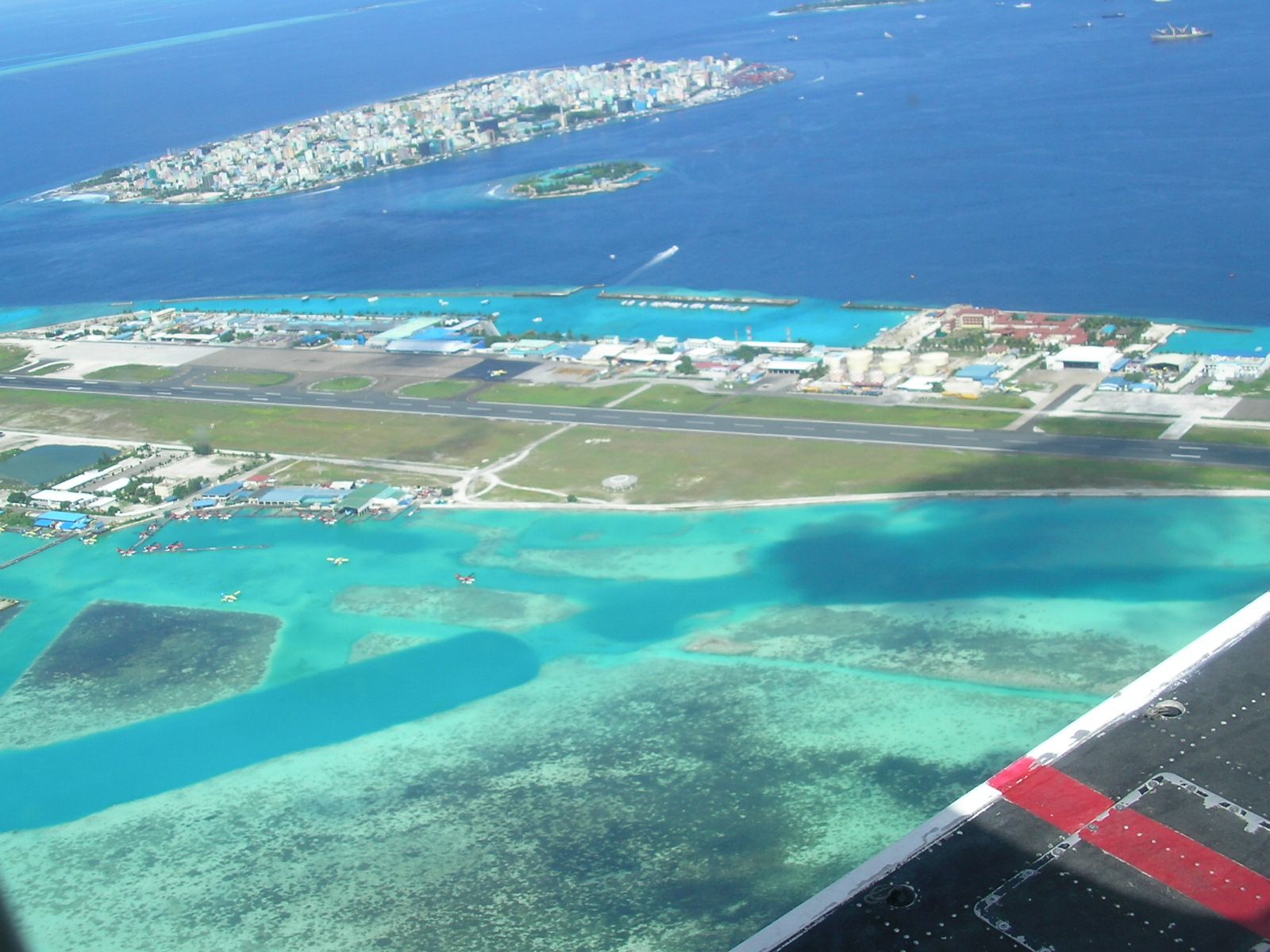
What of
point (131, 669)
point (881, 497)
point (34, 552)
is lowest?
point (34, 552)

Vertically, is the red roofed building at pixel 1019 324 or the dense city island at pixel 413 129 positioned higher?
the dense city island at pixel 413 129

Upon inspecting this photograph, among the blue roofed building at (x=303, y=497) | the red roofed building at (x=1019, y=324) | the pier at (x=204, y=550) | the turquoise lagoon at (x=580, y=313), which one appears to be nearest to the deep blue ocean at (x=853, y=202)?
the turquoise lagoon at (x=580, y=313)

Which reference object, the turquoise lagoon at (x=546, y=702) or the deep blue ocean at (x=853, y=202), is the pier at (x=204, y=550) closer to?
the turquoise lagoon at (x=546, y=702)

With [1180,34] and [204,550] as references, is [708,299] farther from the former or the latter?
[1180,34]

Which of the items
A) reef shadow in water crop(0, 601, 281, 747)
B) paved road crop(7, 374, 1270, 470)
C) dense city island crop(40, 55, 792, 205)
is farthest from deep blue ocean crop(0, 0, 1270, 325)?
reef shadow in water crop(0, 601, 281, 747)

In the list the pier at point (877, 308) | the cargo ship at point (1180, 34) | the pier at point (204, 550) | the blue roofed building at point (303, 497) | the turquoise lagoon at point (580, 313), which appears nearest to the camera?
the pier at point (204, 550)

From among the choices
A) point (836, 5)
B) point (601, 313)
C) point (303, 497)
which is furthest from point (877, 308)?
point (836, 5)
